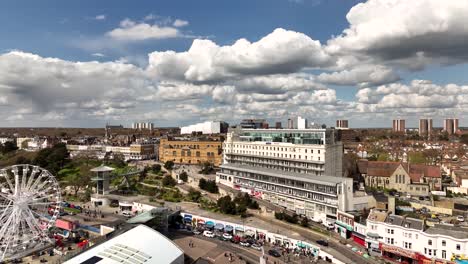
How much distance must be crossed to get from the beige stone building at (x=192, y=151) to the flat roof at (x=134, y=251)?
3021 inches

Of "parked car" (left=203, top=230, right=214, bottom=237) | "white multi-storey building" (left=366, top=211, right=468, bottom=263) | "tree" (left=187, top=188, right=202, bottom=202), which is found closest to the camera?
"white multi-storey building" (left=366, top=211, right=468, bottom=263)

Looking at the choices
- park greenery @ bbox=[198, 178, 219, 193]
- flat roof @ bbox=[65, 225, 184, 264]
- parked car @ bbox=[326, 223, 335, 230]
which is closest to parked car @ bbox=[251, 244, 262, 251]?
flat roof @ bbox=[65, 225, 184, 264]

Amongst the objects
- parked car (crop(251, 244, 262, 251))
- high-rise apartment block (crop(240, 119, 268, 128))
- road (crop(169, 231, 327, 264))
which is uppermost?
high-rise apartment block (crop(240, 119, 268, 128))

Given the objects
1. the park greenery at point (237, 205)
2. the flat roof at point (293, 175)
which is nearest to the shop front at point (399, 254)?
the flat roof at point (293, 175)

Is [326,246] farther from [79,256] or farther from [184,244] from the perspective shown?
[79,256]

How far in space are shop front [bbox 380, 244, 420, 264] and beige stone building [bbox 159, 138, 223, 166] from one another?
262ft

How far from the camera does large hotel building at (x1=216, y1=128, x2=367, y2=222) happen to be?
63469 mm

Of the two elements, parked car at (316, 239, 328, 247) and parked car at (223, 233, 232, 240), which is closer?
parked car at (316, 239, 328, 247)

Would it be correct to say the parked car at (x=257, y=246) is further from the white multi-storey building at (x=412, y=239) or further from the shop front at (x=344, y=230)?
the white multi-storey building at (x=412, y=239)

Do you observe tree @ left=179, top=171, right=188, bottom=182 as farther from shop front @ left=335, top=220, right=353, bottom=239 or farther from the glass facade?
shop front @ left=335, top=220, right=353, bottom=239

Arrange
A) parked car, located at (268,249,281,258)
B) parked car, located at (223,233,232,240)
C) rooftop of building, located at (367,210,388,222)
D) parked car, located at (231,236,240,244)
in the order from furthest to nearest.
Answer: parked car, located at (223,233,232,240)
parked car, located at (231,236,240,244)
rooftop of building, located at (367,210,388,222)
parked car, located at (268,249,281,258)

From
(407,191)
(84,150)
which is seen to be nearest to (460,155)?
(407,191)

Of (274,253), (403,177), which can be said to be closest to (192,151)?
(403,177)

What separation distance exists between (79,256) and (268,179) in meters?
45.7
